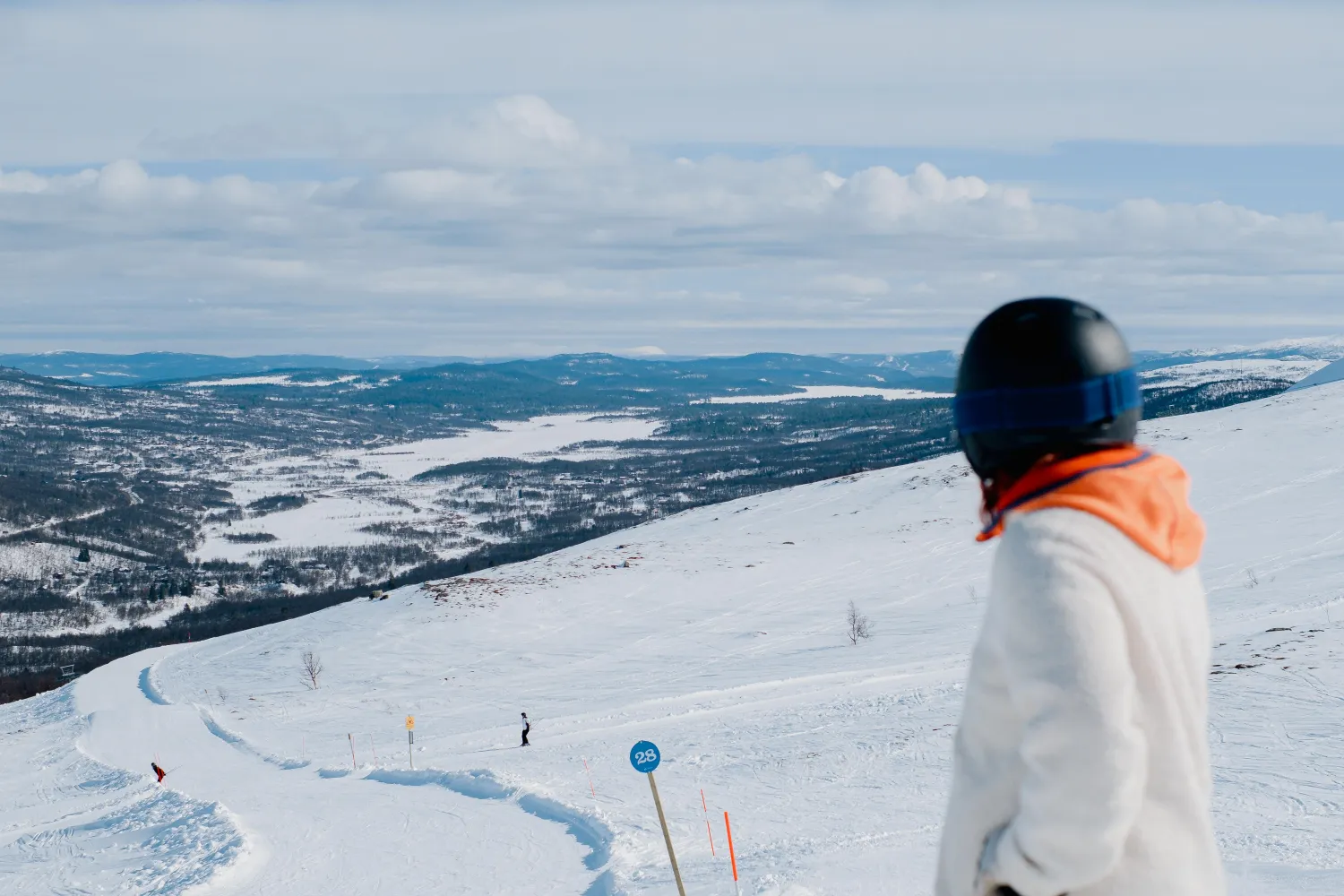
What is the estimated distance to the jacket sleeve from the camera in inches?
91.7

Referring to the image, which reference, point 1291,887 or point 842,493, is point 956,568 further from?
point 1291,887

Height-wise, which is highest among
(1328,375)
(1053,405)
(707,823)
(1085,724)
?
(1053,405)

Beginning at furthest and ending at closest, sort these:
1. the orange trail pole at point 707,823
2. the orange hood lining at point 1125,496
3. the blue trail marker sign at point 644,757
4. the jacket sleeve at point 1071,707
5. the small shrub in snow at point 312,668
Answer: the small shrub in snow at point 312,668 → the orange trail pole at point 707,823 → the blue trail marker sign at point 644,757 → the orange hood lining at point 1125,496 → the jacket sleeve at point 1071,707

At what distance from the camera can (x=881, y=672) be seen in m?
28.1

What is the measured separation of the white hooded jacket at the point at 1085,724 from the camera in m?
2.34

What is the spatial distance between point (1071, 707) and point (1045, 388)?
74 centimetres

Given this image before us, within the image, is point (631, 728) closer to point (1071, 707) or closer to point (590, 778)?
point (590, 778)

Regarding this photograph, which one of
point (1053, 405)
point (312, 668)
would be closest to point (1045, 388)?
point (1053, 405)

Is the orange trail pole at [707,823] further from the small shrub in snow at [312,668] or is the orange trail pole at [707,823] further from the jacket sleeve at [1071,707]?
the small shrub in snow at [312,668]

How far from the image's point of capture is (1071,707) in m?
2.33

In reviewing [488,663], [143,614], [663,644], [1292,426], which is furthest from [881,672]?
[143,614]

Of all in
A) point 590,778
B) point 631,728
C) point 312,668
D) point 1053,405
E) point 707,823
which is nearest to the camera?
point 1053,405

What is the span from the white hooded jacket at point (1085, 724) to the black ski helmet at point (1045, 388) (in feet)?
0.89

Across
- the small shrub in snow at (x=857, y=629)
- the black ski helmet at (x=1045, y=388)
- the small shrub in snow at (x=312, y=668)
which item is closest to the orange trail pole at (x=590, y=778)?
the black ski helmet at (x=1045, y=388)
